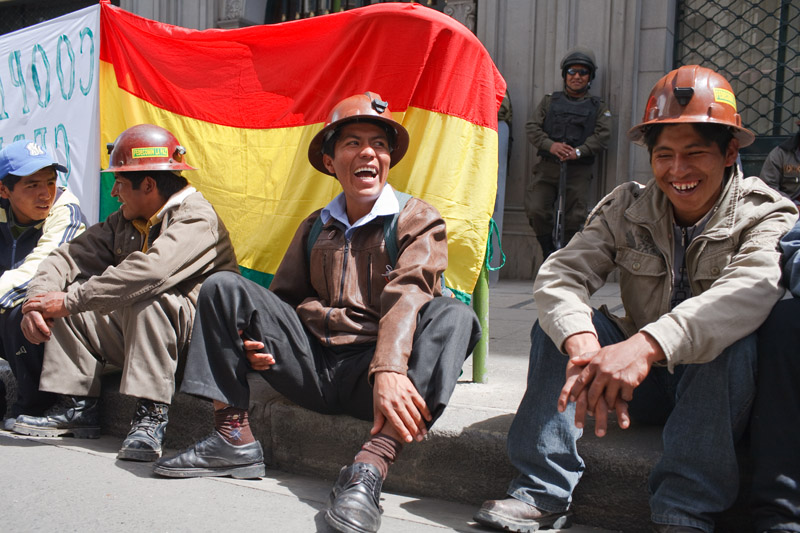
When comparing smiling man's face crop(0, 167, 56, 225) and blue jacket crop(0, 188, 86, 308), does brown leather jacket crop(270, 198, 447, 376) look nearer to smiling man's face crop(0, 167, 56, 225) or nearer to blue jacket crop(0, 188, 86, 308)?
blue jacket crop(0, 188, 86, 308)

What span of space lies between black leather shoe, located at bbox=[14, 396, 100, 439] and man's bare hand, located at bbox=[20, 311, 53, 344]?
0.33 m

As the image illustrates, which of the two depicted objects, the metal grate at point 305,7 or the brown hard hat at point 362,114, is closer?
A: the brown hard hat at point 362,114

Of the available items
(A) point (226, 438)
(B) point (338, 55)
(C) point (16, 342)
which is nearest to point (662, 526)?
(A) point (226, 438)

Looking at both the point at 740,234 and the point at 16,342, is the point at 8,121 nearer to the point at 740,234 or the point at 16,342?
the point at 16,342

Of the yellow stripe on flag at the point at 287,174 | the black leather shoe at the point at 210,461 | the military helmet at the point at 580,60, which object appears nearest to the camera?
the black leather shoe at the point at 210,461

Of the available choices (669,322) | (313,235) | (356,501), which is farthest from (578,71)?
(356,501)

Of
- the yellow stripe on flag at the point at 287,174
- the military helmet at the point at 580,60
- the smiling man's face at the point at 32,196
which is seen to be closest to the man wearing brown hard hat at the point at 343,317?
the yellow stripe on flag at the point at 287,174

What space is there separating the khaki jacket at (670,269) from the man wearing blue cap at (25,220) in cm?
245

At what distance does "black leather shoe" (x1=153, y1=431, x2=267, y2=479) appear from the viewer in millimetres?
2945

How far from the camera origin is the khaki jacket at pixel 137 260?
3240 millimetres

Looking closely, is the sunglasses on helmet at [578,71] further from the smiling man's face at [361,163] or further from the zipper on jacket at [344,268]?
the zipper on jacket at [344,268]

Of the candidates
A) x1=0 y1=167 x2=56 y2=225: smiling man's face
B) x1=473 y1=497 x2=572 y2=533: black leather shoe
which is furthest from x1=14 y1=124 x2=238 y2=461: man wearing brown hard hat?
x1=473 y1=497 x2=572 y2=533: black leather shoe

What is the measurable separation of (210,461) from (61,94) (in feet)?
9.26

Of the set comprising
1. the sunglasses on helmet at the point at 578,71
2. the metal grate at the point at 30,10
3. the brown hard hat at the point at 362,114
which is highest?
the metal grate at the point at 30,10
